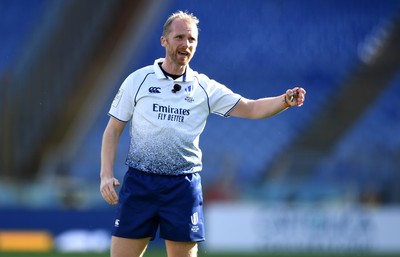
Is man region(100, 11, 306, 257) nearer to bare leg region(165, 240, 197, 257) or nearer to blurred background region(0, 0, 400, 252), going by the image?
bare leg region(165, 240, 197, 257)

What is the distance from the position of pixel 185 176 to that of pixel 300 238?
27.8ft

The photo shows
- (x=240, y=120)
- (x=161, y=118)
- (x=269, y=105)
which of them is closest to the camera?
(x=161, y=118)

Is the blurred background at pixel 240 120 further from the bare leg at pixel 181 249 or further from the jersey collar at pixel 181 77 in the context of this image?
the jersey collar at pixel 181 77

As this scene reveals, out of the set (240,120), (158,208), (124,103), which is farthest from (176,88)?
(240,120)

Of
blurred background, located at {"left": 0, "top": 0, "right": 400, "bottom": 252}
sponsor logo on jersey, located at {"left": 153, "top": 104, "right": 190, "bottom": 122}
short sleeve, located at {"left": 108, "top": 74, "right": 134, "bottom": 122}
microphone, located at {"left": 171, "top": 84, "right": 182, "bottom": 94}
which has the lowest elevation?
sponsor logo on jersey, located at {"left": 153, "top": 104, "right": 190, "bottom": 122}

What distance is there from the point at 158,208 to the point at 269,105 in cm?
86

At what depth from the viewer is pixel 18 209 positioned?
1336 centimetres

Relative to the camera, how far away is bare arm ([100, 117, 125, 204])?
5.33m

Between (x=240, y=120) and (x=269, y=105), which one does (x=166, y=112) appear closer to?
(x=269, y=105)

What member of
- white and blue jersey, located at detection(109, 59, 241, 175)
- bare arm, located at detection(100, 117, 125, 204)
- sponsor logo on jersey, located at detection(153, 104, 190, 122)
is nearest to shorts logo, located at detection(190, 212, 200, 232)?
white and blue jersey, located at detection(109, 59, 241, 175)

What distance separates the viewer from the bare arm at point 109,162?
5.33 meters

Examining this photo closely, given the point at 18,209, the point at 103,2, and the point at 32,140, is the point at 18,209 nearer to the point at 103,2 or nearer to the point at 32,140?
the point at 32,140

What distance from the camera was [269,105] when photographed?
18.0 feet

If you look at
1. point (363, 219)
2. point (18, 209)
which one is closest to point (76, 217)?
point (18, 209)
